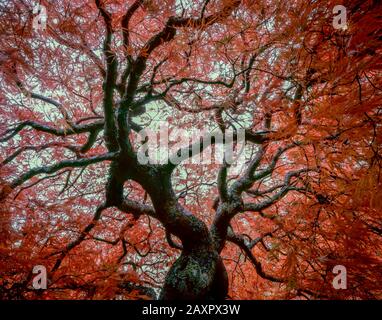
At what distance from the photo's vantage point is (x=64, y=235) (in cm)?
277

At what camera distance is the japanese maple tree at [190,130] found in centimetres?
139

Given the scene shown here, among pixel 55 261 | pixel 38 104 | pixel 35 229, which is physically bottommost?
pixel 55 261

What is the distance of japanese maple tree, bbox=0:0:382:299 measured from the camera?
4.57 feet

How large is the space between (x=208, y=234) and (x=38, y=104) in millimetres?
2518

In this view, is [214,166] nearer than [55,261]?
No

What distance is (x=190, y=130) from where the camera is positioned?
387 centimetres

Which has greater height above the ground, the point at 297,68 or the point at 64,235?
the point at 297,68
